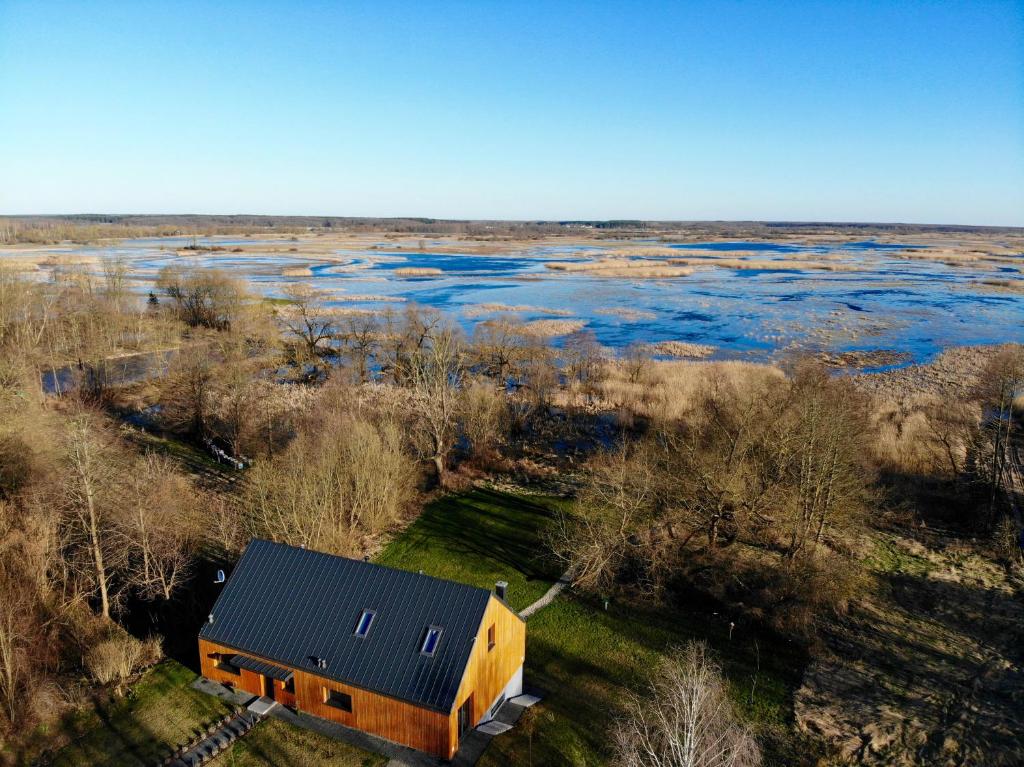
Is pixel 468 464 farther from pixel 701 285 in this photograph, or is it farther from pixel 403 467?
pixel 701 285

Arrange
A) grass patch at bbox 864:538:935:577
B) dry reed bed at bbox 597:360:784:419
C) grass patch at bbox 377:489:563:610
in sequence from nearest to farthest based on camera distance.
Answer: grass patch at bbox 377:489:563:610 < grass patch at bbox 864:538:935:577 < dry reed bed at bbox 597:360:784:419

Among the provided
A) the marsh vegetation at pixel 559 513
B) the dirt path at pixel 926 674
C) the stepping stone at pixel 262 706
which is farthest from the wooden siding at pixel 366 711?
the dirt path at pixel 926 674

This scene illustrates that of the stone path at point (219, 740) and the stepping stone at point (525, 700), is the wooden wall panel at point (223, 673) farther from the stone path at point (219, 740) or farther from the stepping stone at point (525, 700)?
the stepping stone at point (525, 700)

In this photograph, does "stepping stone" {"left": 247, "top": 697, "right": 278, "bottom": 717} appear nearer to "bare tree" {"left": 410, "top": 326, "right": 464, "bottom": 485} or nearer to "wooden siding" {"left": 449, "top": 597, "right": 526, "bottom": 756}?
"wooden siding" {"left": 449, "top": 597, "right": 526, "bottom": 756}

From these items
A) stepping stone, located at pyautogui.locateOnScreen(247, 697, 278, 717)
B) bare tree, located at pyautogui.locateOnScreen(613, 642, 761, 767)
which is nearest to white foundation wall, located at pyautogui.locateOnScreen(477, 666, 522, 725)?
bare tree, located at pyautogui.locateOnScreen(613, 642, 761, 767)

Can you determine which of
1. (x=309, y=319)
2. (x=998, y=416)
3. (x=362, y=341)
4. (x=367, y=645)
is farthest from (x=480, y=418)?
(x=309, y=319)

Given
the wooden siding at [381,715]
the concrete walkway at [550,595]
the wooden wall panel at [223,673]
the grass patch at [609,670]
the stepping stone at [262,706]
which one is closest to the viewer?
the wooden siding at [381,715]

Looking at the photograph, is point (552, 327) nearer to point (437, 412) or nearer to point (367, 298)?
point (367, 298)
